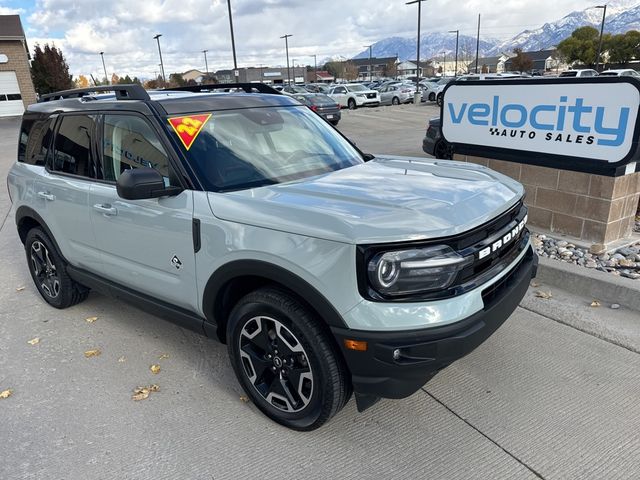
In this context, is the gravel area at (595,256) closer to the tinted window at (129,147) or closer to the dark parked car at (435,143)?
the tinted window at (129,147)

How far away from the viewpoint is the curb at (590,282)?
4057mm

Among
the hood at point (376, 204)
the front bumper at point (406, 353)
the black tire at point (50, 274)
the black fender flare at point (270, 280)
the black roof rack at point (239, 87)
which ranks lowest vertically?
the black tire at point (50, 274)

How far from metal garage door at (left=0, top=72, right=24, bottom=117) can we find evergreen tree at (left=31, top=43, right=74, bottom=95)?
1013 cm

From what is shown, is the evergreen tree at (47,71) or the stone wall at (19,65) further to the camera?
the evergreen tree at (47,71)

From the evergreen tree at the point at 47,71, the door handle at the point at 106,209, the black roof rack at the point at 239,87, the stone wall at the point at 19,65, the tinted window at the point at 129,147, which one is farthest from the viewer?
the evergreen tree at the point at 47,71

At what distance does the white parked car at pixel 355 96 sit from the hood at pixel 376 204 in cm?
2829

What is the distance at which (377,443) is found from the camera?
271 centimetres

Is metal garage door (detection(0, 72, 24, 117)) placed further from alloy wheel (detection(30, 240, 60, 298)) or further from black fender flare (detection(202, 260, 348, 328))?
black fender flare (detection(202, 260, 348, 328))

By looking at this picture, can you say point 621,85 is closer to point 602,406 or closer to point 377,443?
point 602,406

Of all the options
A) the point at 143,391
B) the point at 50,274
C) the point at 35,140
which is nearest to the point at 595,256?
the point at 143,391

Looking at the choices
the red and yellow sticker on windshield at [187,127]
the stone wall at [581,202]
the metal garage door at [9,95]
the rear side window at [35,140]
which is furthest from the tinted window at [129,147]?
the metal garage door at [9,95]

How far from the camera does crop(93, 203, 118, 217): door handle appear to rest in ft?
11.0

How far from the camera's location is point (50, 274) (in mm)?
4551

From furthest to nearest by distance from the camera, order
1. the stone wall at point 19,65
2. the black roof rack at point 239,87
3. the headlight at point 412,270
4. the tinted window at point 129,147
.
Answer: the stone wall at point 19,65 → the black roof rack at point 239,87 → the tinted window at point 129,147 → the headlight at point 412,270
